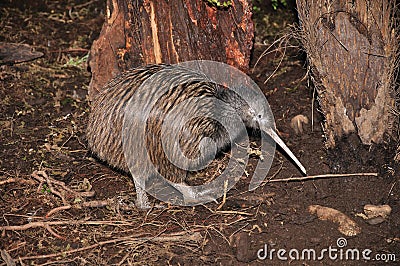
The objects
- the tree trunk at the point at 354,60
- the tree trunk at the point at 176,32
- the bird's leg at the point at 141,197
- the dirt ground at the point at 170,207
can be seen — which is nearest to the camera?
the dirt ground at the point at 170,207

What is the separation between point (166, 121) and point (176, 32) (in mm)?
1049

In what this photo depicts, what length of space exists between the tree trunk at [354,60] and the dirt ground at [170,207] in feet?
0.71

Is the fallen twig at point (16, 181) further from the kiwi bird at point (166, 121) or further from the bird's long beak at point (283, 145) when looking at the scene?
the bird's long beak at point (283, 145)

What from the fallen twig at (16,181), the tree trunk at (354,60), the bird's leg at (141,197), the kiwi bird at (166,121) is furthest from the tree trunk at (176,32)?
the fallen twig at (16,181)

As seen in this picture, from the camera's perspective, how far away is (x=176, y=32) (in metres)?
5.29

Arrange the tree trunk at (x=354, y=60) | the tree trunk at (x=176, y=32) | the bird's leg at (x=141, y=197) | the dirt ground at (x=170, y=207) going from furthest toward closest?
1. the tree trunk at (x=176, y=32)
2. the bird's leg at (x=141, y=197)
3. the tree trunk at (x=354, y=60)
4. the dirt ground at (x=170, y=207)

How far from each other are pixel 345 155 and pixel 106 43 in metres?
2.34

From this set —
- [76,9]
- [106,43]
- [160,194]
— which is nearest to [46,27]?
[76,9]

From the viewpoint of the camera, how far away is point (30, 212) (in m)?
4.70

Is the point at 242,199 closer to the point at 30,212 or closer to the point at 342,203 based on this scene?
the point at 342,203

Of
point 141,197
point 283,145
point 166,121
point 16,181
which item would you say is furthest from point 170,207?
point 16,181

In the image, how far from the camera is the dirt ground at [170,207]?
4.24 metres

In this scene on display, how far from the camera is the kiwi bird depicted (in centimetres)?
452

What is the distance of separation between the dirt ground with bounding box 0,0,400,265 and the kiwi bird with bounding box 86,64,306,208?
28 cm
